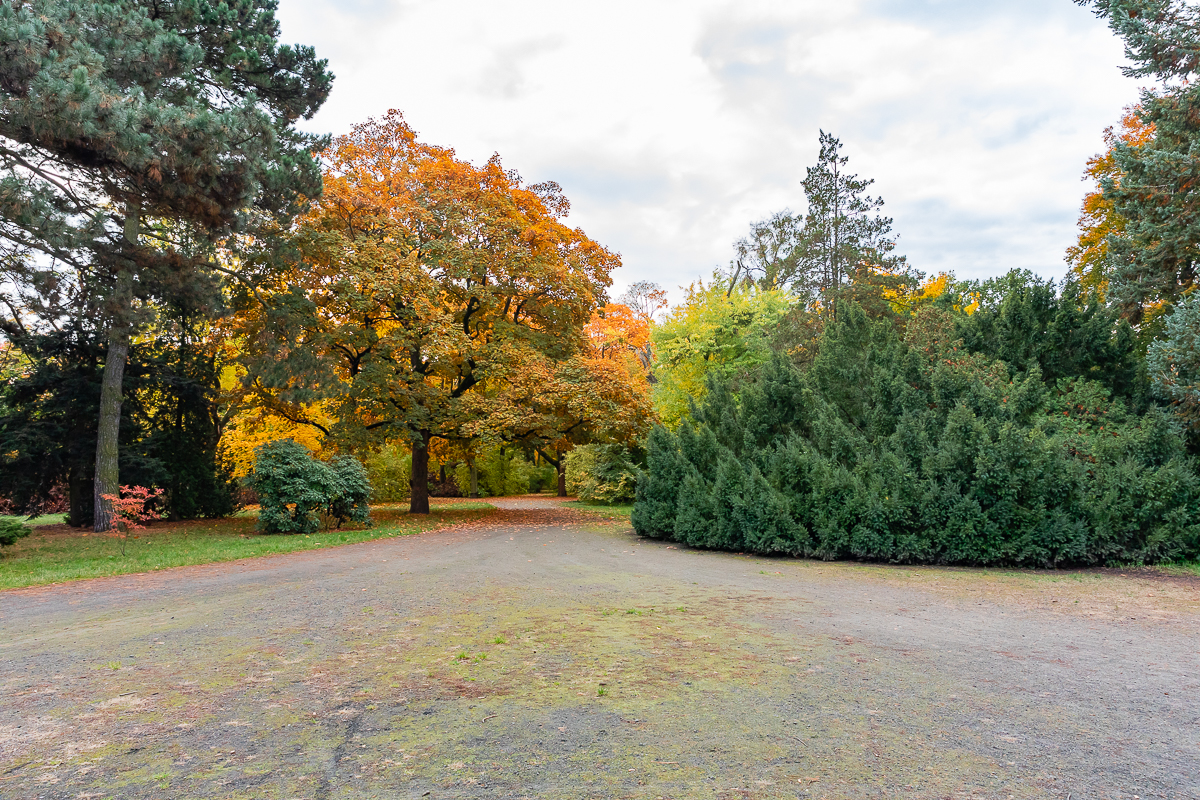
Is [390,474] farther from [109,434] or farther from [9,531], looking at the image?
[9,531]

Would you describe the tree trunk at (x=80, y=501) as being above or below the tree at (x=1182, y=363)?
below

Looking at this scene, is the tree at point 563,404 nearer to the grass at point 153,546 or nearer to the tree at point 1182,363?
the grass at point 153,546

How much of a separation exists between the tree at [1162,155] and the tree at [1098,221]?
5.90 m

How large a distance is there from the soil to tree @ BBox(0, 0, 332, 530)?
5.73 m

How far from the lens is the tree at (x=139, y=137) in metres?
8.01

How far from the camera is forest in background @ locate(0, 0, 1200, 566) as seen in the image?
9.23 metres

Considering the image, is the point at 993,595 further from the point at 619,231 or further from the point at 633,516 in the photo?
the point at 619,231

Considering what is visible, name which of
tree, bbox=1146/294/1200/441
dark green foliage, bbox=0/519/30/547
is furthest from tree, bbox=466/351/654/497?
tree, bbox=1146/294/1200/441

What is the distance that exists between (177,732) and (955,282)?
27799 mm

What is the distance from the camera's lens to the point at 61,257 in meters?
10.6

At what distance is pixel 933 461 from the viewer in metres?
9.66

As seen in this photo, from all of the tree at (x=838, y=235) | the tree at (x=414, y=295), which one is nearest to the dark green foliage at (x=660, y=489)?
the tree at (x=414, y=295)

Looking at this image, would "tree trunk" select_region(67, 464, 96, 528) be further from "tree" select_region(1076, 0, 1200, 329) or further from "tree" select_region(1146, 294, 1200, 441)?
"tree" select_region(1076, 0, 1200, 329)

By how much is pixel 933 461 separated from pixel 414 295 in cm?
1220
